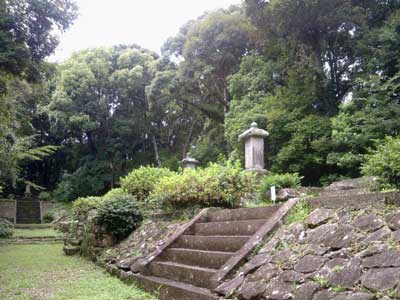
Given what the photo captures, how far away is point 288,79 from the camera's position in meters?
14.1

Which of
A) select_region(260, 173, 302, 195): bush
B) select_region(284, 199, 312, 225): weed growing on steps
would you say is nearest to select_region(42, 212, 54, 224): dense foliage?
select_region(260, 173, 302, 195): bush

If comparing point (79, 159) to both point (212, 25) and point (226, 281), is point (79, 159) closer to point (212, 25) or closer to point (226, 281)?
point (212, 25)

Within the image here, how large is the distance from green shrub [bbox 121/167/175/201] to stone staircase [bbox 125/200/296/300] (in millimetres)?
3615

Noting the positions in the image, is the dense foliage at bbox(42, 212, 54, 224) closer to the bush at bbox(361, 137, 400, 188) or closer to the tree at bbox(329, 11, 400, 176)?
the tree at bbox(329, 11, 400, 176)

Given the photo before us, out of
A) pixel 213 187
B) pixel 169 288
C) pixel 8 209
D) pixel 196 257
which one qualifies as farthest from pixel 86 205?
pixel 8 209

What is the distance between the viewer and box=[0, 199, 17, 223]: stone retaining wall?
22.0 m

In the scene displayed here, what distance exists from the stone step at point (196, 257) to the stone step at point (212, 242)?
0.15 meters

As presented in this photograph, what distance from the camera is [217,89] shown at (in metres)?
19.5

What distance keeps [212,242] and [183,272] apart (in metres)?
0.57

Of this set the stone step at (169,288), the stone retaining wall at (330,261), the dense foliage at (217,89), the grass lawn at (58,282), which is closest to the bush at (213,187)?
the dense foliage at (217,89)

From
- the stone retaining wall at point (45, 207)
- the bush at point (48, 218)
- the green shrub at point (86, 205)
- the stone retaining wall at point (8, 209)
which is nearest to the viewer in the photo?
the green shrub at point (86, 205)

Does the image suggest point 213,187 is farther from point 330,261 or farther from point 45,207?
point 45,207

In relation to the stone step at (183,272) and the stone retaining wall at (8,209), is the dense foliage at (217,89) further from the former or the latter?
the stone retaining wall at (8,209)

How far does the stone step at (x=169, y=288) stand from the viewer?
12.6ft
